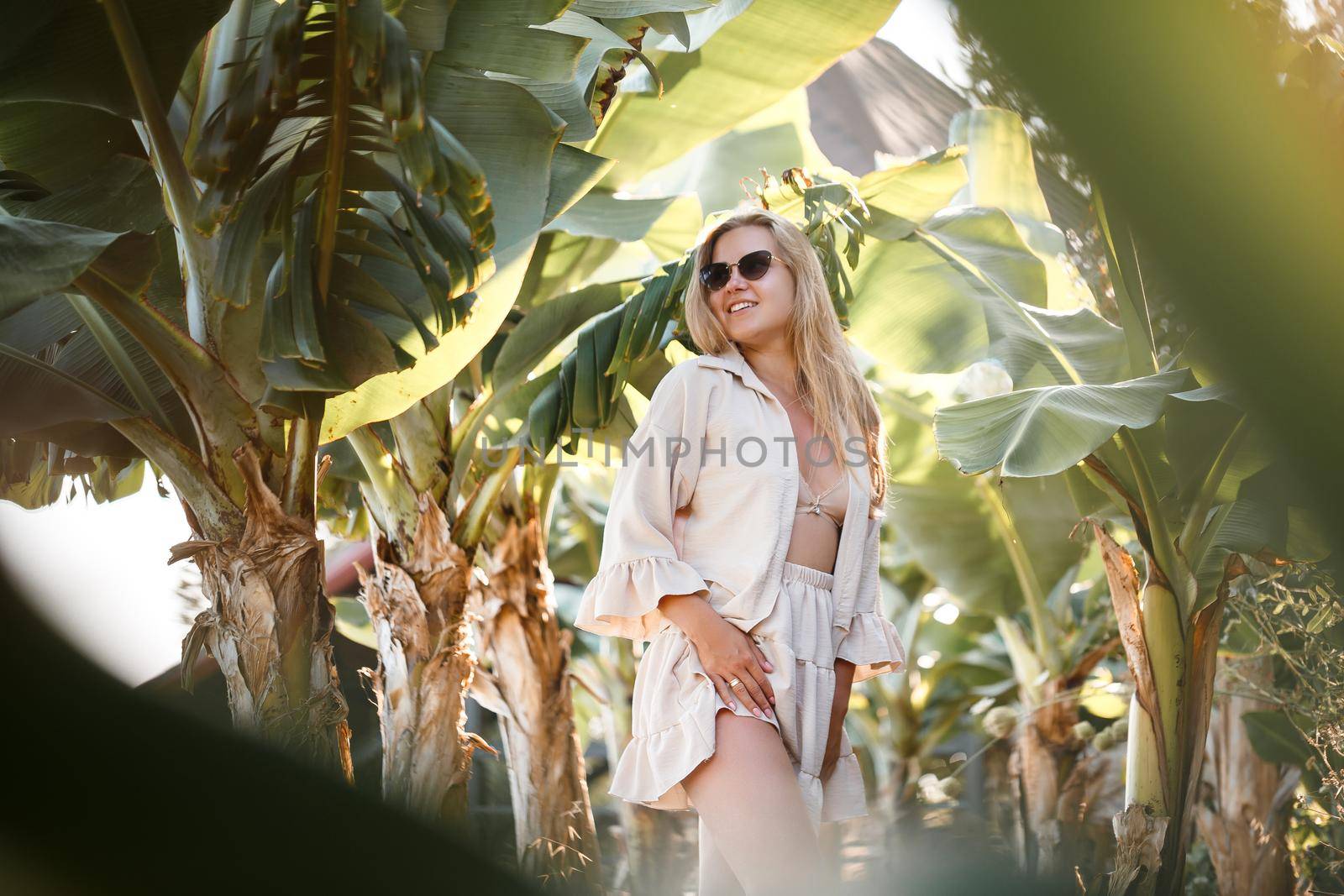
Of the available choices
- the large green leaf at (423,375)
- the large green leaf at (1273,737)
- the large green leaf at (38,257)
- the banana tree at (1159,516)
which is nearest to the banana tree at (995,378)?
the banana tree at (1159,516)

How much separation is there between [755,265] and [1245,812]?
14.6 ft

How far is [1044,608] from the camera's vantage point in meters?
5.47

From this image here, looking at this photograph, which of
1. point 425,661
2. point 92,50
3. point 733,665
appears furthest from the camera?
point 425,661

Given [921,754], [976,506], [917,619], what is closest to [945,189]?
[976,506]

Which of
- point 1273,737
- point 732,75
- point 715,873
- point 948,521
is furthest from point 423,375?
point 1273,737

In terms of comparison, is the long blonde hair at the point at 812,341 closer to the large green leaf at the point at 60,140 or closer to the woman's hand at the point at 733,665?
the woman's hand at the point at 733,665

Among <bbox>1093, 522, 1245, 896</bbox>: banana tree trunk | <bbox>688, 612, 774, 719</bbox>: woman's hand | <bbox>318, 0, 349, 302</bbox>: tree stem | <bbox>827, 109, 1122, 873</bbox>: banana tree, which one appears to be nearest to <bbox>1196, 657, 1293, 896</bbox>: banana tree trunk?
<bbox>827, 109, 1122, 873</bbox>: banana tree

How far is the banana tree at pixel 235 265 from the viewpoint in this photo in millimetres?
2248

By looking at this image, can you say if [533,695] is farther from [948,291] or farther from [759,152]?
Answer: [759,152]

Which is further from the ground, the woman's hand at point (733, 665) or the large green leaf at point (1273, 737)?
the woman's hand at point (733, 665)

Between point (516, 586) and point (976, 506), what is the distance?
101 inches

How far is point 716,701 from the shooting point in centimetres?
182

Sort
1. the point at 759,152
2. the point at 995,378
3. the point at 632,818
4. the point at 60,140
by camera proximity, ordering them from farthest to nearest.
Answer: the point at 632,818, the point at 995,378, the point at 759,152, the point at 60,140

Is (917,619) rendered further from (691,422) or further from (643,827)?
(691,422)
